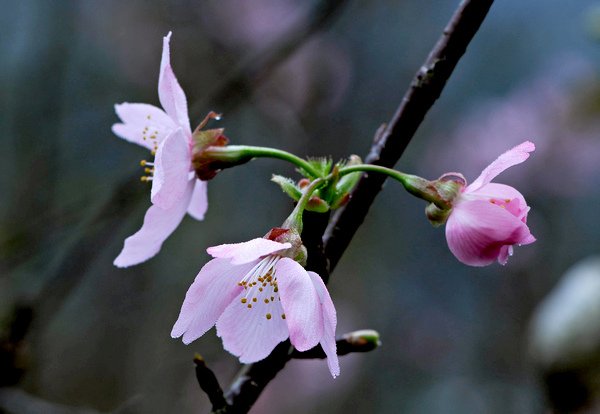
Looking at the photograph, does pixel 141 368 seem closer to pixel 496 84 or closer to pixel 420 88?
pixel 420 88

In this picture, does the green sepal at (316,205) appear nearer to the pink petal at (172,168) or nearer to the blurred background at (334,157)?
the pink petal at (172,168)

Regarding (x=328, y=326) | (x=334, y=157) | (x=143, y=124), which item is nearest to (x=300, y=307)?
(x=328, y=326)

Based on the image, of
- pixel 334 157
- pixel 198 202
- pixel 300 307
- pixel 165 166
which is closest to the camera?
pixel 300 307

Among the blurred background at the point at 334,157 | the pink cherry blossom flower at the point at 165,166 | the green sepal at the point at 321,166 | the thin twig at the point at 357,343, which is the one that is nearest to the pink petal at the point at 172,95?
the pink cherry blossom flower at the point at 165,166

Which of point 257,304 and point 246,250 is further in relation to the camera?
point 257,304

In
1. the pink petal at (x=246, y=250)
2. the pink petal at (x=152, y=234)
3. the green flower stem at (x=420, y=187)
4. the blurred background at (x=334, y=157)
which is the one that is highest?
the green flower stem at (x=420, y=187)

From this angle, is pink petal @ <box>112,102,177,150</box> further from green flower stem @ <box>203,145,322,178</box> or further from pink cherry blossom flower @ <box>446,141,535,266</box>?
pink cherry blossom flower @ <box>446,141,535,266</box>

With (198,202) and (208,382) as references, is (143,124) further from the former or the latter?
(208,382)
